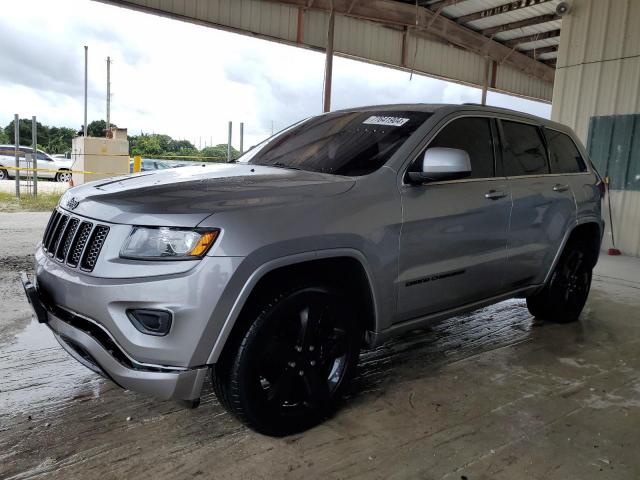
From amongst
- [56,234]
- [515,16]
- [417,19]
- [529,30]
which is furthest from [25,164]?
[56,234]

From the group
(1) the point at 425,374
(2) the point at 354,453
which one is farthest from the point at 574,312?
(2) the point at 354,453

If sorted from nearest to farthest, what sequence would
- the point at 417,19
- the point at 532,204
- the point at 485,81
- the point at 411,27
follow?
the point at 532,204, the point at 417,19, the point at 411,27, the point at 485,81

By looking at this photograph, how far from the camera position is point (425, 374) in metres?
3.43

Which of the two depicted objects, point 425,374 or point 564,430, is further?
point 425,374

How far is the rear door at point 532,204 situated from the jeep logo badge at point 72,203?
8.81ft

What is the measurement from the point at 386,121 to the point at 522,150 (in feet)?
4.01

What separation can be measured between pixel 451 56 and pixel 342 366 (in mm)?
14074

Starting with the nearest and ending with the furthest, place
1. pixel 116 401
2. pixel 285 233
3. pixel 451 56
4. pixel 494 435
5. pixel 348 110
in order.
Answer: pixel 285 233 → pixel 494 435 → pixel 116 401 → pixel 348 110 → pixel 451 56

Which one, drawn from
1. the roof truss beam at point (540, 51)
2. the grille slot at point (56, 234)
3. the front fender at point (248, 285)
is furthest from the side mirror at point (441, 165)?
the roof truss beam at point (540, 51)

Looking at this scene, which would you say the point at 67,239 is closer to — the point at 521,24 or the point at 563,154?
the point at 563,154

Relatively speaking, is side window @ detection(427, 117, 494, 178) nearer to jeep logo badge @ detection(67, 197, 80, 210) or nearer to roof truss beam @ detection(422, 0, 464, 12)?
jeep logo badge @ detection(67, 197, 80, 210)

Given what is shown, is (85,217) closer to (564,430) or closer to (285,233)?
(285,233)

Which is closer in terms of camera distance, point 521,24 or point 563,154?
point 563,154

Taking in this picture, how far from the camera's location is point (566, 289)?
178 inches
